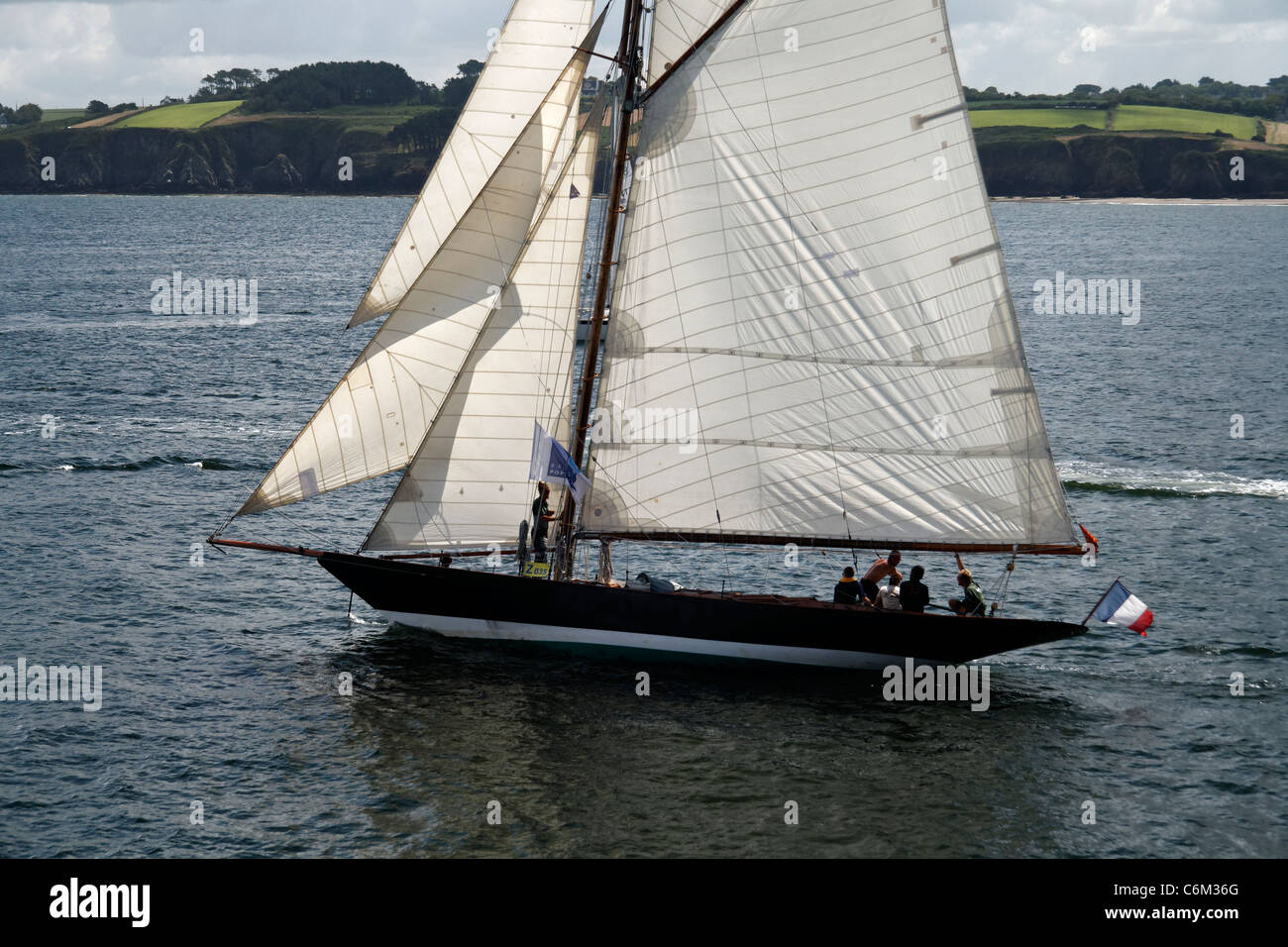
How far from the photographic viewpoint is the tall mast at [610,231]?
3109 centimetres

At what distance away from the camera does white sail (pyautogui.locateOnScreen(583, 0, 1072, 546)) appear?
30.9 meters

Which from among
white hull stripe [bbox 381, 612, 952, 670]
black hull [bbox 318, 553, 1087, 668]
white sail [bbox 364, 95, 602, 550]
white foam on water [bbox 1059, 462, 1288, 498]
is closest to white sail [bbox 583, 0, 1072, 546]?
white sail [bbox 364, 95, 602, 550]

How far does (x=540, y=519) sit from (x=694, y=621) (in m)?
4.48

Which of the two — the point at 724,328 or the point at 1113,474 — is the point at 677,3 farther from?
the point at 1113,474

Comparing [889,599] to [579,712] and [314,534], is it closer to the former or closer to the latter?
[579,712]

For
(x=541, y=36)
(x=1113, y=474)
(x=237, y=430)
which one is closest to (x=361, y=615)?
(x=541, y=36)

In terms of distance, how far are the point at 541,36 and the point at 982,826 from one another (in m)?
19.8

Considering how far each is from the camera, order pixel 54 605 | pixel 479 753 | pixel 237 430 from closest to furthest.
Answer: pixel 479 753
pixel 54 605
pixel 237 430

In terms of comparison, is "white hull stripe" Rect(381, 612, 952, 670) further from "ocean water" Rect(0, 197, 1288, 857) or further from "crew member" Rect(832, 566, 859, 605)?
"crew member" Rect(832, 566, 859, 605)

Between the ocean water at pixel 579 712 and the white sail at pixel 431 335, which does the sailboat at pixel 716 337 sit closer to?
the white sail at pixel 431 335

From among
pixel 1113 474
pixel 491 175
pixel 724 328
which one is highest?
pixel 491 175

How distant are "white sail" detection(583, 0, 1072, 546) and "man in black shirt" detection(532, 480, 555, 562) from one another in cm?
110

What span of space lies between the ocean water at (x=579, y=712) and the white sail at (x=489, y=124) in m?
9.85

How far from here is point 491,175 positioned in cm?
3120
